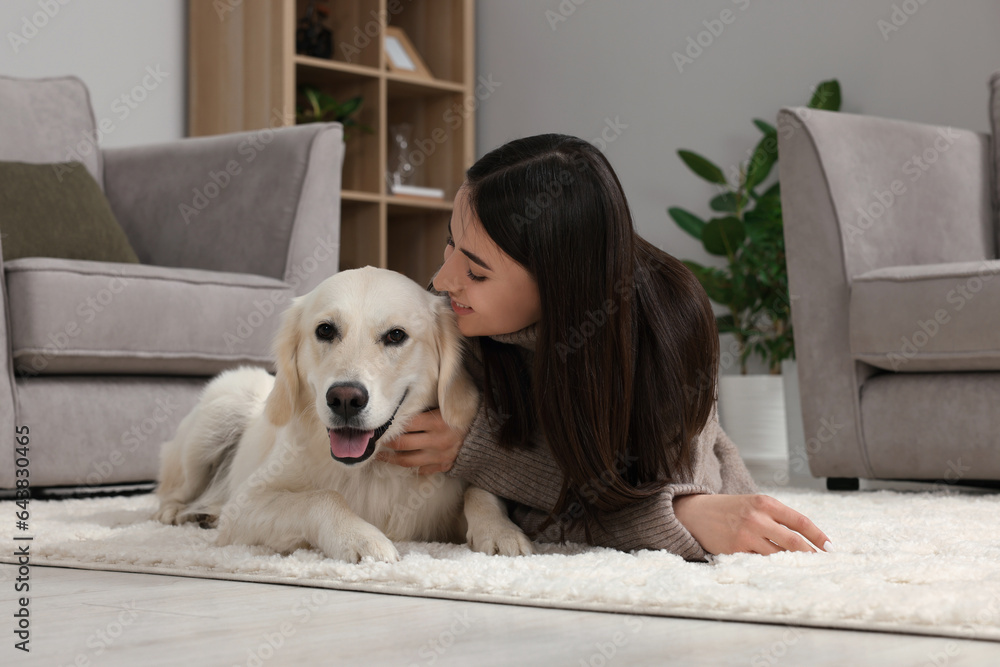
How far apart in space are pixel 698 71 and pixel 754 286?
1.28 metres

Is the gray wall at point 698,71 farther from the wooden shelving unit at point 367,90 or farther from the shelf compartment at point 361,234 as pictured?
the shelf compartment at point 361,234

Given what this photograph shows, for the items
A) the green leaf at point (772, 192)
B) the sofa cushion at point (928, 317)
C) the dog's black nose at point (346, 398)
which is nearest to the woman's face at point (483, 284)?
the dog's black nose at point (346, 398)

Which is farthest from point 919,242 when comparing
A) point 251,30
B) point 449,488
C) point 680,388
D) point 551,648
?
point 251,30

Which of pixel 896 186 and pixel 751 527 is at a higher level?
pixel 896 186

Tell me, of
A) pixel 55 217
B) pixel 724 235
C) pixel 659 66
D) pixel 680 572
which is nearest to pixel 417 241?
pixel 659 66

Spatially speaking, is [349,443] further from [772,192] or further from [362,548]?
[772,192]

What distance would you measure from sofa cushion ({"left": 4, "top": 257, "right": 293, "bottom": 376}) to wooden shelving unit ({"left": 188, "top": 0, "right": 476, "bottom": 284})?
2.06 meters

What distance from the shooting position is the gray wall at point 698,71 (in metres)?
3.89

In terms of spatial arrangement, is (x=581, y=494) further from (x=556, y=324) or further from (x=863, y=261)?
(x=863, y=261)

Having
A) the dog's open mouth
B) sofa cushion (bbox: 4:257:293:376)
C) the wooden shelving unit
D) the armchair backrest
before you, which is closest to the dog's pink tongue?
the dog's open mouth

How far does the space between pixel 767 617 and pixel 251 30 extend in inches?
174

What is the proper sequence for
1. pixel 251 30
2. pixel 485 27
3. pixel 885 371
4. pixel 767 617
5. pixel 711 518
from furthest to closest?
1. pixel 485 27
2. pixel 251 30
3. pixel 885 371
4. pixel 711 518
5. pixel 767 617

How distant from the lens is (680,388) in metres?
1.58

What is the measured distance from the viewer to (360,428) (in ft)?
4.91
